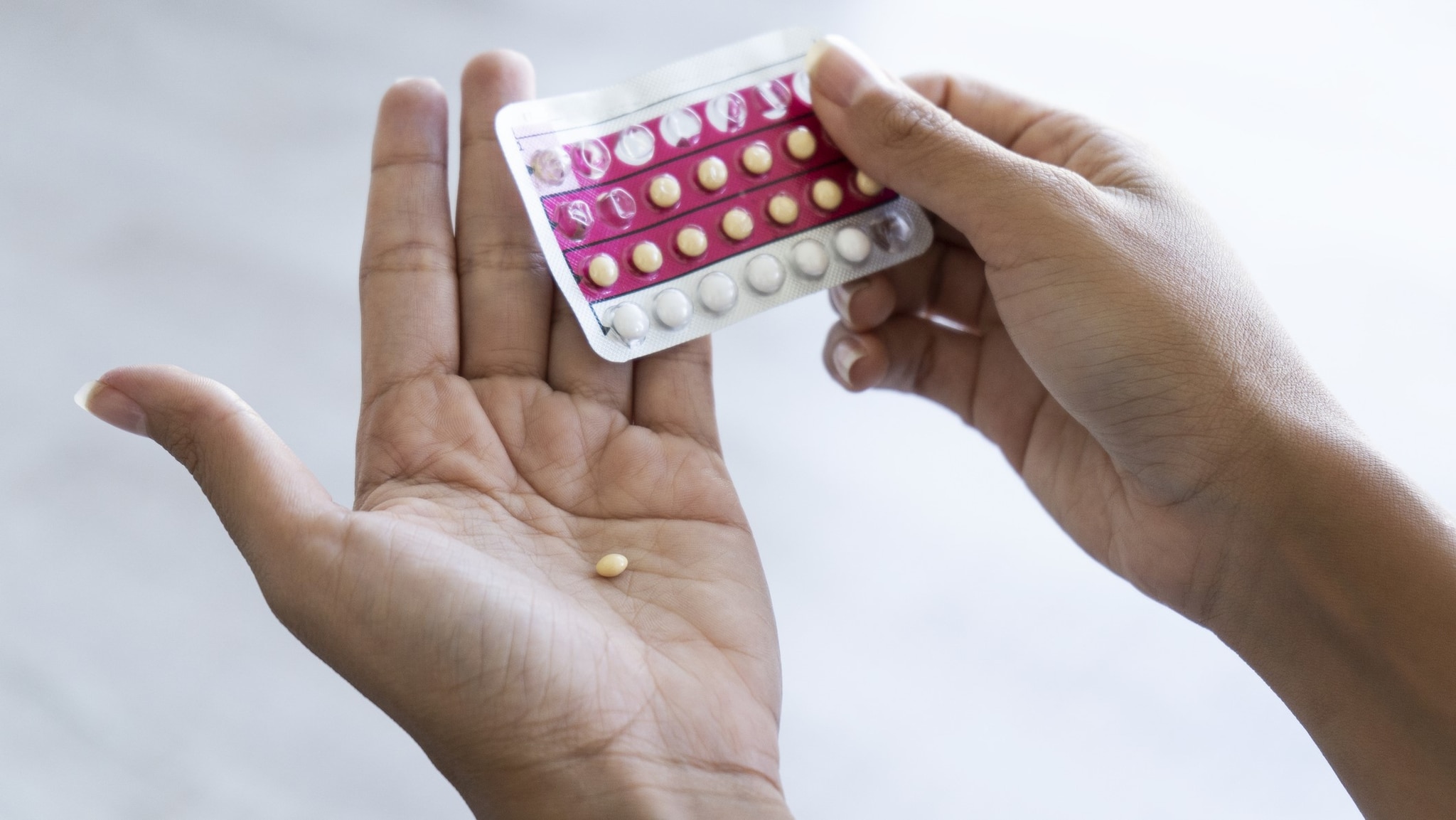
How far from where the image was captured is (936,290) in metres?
1.58

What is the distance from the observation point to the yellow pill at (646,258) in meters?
1.31

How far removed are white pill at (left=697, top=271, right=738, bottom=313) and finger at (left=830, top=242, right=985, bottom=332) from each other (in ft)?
0.70

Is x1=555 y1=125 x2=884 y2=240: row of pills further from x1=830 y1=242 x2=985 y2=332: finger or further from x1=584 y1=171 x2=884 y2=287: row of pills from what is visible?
x1=830 y1=242 x2=985 y2=332: finger

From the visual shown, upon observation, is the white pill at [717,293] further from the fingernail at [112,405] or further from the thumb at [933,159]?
the fingernail at [112,405]

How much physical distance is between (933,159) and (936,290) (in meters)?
0.38

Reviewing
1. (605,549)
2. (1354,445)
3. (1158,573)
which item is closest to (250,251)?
(605,549)

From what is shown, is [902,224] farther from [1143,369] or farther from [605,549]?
[605,549]

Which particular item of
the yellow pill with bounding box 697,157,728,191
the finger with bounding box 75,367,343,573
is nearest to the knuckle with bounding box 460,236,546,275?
the yellow pill with bounding box 697,157,728,191

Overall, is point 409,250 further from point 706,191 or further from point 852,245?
point 852,245

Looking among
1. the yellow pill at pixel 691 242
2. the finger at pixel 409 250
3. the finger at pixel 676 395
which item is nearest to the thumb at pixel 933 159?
the yellow pill at pixel 691 242

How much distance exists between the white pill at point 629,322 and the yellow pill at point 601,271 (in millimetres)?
33

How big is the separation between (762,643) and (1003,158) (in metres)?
0.58

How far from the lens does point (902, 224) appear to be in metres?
1.38

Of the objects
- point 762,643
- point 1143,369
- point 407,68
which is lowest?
point 762,643
